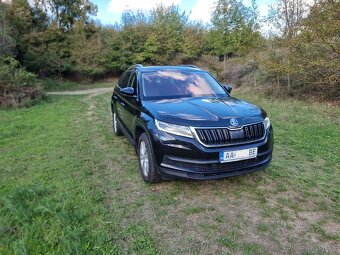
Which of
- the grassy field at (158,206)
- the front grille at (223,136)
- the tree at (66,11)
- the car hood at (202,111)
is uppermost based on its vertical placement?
the tree at (66,11)

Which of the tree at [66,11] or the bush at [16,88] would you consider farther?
the tree at [66,11]

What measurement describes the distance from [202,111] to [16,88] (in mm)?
10924

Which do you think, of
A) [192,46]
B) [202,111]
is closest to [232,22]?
[192,46]

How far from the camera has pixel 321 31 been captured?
8.49 meters

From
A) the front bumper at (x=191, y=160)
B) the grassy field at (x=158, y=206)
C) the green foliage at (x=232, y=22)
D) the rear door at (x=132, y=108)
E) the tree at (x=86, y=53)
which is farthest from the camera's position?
the tree at (x=86, y=53)

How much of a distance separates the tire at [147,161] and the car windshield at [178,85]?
0.77 metres

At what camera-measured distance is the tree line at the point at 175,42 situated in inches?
364

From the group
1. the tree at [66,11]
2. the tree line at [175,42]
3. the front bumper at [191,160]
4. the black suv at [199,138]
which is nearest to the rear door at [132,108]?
the black suv at [199,138]

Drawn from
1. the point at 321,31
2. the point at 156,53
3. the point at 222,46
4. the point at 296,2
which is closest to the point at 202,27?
the point at 156,53

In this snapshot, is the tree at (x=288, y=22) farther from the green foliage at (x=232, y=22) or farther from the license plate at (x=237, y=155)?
the license plate at (x=237, y=155)

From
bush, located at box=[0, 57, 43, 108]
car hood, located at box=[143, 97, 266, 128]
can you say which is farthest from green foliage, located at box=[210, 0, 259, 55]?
car hood, located at box=[143, 97, 266, 128]

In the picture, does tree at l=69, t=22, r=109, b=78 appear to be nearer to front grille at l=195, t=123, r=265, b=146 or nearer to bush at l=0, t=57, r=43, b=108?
bush at l=0, t=57, r=43, b=108

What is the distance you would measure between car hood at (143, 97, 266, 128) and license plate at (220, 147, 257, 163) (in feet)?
1.06

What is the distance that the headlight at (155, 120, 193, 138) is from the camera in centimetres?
320
